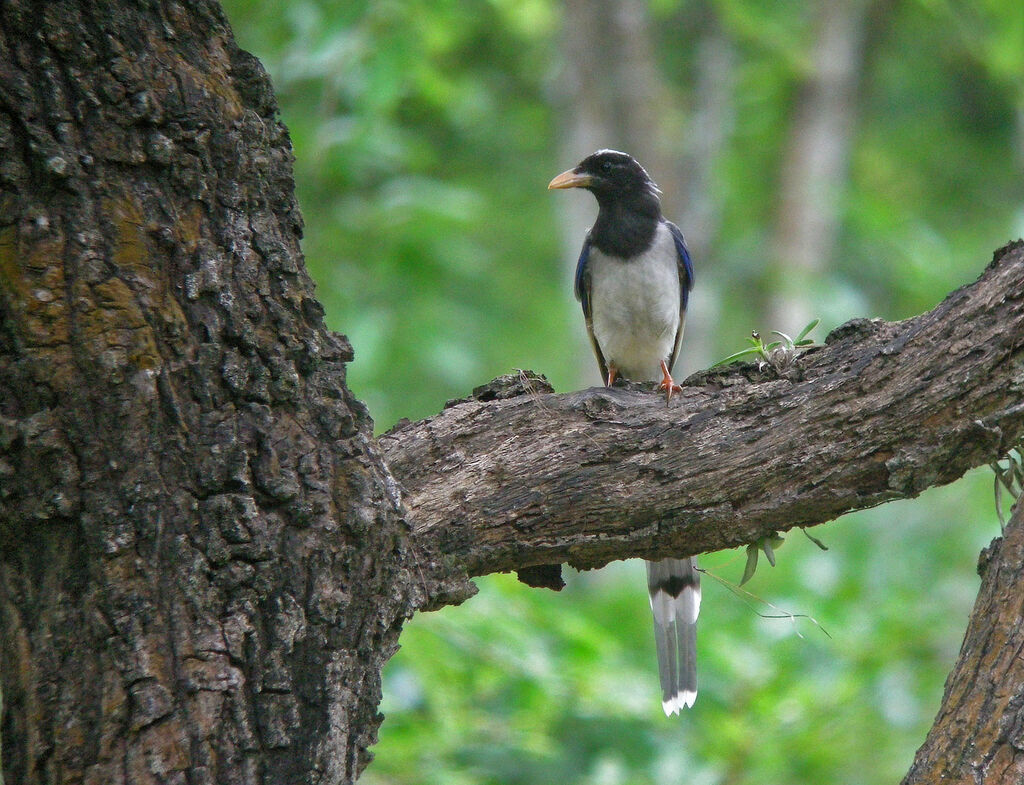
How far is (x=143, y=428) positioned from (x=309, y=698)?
0.69 meters

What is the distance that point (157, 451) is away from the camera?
8.11 ft

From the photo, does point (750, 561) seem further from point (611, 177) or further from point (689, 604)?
point (611, 177)

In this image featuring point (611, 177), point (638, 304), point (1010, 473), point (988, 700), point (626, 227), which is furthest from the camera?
point (611, 177)

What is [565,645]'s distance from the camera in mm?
5840

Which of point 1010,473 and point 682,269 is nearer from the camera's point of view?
point 1010,473

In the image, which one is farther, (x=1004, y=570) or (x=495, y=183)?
(x=495, y=183)

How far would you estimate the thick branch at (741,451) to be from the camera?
295 centimetres

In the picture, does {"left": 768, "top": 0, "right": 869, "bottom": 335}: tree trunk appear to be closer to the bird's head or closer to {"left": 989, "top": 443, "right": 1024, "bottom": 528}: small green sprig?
the bird's head

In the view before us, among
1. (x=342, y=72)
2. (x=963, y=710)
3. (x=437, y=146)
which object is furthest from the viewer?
(x=437, y=146)

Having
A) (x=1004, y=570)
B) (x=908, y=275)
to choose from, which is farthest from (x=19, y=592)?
(x=908, y=275)

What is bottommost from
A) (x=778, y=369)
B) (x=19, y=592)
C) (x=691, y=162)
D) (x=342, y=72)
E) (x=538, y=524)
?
(x=19, y=592)

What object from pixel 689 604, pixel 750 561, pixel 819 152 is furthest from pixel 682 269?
pixel 819 152

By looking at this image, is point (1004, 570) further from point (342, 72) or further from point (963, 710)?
point (342, 72)

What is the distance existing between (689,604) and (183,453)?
2.51 metres
